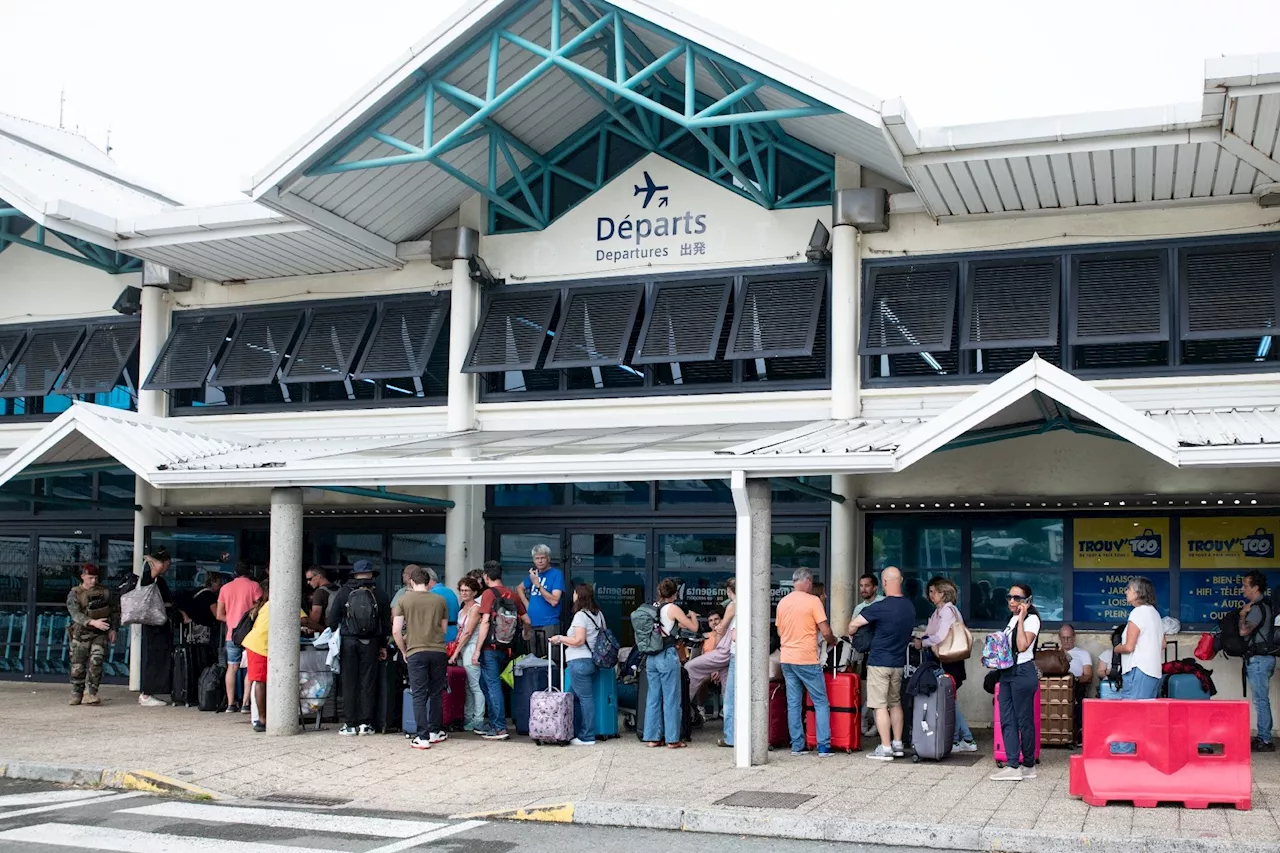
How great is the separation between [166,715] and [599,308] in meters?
6.45

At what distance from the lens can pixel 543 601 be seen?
14250 millimetres

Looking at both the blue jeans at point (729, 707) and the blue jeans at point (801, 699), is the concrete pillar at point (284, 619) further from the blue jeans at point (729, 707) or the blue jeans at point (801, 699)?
the blue jeans at point (801, 699)

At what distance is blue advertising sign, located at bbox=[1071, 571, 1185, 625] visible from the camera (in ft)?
46.1

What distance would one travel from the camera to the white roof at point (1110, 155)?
39.5 feet

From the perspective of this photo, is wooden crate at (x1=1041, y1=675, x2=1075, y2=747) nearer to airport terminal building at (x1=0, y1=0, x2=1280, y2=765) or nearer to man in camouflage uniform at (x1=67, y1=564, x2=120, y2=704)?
airport terminal building at (x1=0, y1=0, x2=1280, y2=765)

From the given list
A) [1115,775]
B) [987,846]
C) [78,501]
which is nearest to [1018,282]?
[1115,775]

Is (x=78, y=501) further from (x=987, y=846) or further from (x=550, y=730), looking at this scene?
(x=987, y=846)

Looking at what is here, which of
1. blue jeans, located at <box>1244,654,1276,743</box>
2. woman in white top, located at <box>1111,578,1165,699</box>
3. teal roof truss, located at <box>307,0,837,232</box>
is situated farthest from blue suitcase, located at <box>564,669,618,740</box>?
blue jeans, located at <box>1244,654,1276,743</box>

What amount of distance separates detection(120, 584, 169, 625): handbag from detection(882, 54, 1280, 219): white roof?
31.9 feet

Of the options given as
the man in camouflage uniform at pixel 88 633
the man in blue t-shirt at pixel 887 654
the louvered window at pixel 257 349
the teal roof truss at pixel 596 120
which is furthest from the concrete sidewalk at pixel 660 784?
the teal roof truss at pixel 596 120

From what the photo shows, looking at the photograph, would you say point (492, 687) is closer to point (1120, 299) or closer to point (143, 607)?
point (143, 607)

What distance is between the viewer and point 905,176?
14.0 meters

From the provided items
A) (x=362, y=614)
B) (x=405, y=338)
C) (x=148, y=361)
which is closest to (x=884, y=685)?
(x=362, y=614)

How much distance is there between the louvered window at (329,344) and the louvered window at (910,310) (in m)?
6.12
